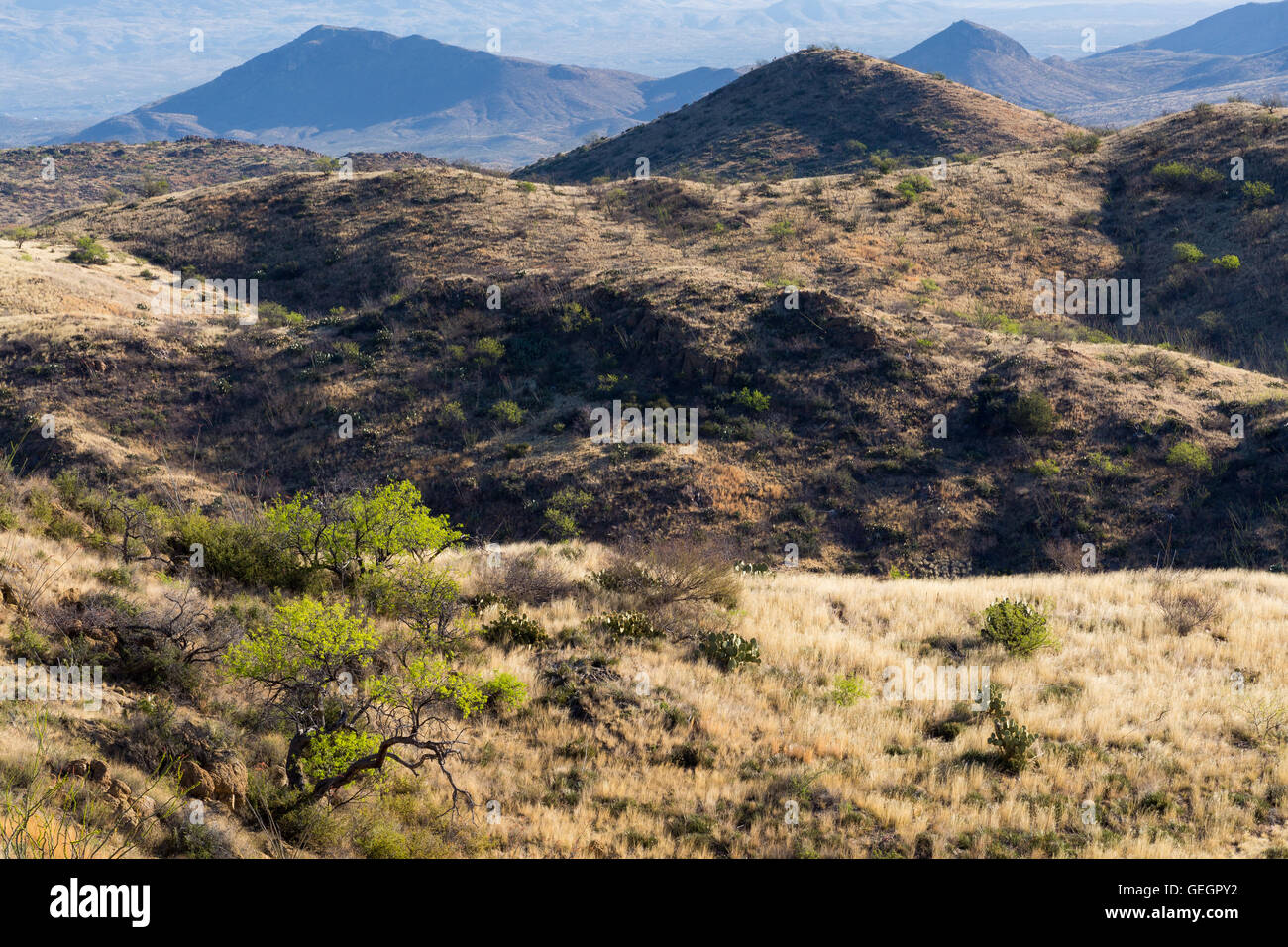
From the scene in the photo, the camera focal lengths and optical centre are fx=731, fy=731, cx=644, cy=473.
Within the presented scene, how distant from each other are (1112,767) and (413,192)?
45232 mm

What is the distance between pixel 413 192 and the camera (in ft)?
144

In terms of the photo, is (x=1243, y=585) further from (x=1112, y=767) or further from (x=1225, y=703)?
(x=1112, y=767)

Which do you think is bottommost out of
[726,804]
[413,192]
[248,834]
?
[726,804]

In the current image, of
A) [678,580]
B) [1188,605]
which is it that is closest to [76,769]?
[678,580]

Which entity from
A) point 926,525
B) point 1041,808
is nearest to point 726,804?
point 1041,808

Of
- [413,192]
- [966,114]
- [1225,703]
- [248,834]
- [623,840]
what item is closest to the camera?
[248,834]

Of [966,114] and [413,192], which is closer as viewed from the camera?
[413,192]

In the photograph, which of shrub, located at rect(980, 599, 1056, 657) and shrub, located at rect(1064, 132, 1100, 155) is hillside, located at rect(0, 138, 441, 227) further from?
shrub, located at rect(980, 599, 1056, 657)

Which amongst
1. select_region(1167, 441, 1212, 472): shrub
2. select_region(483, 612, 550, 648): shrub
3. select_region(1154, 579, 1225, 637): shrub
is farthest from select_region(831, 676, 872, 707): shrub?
select_region(1167, 441, 1212, 472): shrub

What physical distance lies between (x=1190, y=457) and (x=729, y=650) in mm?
19050

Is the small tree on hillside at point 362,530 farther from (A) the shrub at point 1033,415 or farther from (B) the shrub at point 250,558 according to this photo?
(A) the shrub at point 1033,415

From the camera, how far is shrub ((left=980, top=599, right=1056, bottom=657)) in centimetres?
1125

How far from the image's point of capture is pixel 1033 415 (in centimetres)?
2339

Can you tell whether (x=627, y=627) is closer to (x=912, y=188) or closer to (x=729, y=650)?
(x=729, y=650)
